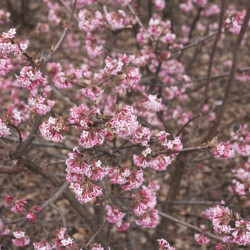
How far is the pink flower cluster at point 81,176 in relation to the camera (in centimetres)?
194

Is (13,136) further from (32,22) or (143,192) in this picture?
(32,22)

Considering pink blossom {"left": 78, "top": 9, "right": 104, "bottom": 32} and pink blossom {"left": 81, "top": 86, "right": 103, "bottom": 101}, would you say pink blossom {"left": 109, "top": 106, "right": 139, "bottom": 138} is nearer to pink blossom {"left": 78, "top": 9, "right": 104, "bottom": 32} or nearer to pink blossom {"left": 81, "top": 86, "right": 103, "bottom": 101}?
pink blossom {"left": 81, "top": 86, "right": 103, "bottom": 101}

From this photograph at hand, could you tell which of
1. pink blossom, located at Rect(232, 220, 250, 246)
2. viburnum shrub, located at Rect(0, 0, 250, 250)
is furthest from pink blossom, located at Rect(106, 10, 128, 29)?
pink blossom, located at Rect(232, 220, 250, 246)

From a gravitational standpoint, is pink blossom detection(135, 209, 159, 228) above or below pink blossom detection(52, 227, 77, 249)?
above

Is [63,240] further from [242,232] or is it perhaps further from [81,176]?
[242,232]

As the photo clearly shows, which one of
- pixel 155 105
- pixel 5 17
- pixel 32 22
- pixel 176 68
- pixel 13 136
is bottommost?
pixel 13 136

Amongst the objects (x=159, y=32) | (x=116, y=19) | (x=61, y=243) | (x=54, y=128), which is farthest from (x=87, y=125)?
(x=159, y=32)

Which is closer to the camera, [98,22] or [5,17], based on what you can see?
[98,22]

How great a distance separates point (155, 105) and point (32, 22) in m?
6.06

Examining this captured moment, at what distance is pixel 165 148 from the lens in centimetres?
221

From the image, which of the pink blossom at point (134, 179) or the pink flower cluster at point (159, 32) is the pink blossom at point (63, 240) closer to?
the pink blossom at point (134, 179)

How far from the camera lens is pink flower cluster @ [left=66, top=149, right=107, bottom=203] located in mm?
1940

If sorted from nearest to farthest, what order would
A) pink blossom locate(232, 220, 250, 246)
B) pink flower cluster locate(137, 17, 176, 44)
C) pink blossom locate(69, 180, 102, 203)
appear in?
pink blossom locate(69, 180, 102, 203) < pink blossom locate(232, 220, 250, 246) < pink flower cluster locate(137, 17, 176, 44)

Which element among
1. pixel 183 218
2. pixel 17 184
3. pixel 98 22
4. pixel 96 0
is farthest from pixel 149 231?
pixel 96 0
